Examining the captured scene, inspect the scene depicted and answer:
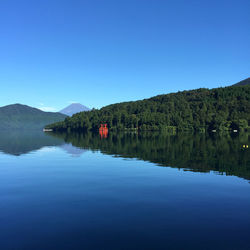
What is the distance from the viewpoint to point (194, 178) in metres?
35.4

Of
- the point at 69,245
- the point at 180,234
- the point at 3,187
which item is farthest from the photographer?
the point at 3,187

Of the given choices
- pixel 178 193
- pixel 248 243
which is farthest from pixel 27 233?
pixel 178 193

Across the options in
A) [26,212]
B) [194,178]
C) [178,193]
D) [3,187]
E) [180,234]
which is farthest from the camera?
[194,178]

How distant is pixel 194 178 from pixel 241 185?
6.24 meters

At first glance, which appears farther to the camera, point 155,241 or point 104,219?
point 104,219

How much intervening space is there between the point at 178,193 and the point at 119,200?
693 centimetres

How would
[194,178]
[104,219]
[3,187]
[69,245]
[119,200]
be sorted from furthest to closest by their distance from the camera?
[194,178] → [3,187] → [119,200] → [104,219] → [69,245]

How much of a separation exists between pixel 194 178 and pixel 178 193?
853 cm

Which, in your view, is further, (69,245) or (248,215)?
(248,215)

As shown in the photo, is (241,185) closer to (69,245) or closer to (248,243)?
(248,243)

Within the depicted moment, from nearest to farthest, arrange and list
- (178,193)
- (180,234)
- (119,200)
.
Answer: (180,234) → (119,200) → (178,193)

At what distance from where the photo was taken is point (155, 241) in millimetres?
16203

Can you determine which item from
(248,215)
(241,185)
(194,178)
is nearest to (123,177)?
(194,178)

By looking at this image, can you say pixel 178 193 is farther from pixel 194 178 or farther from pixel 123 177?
pixel 123 177
